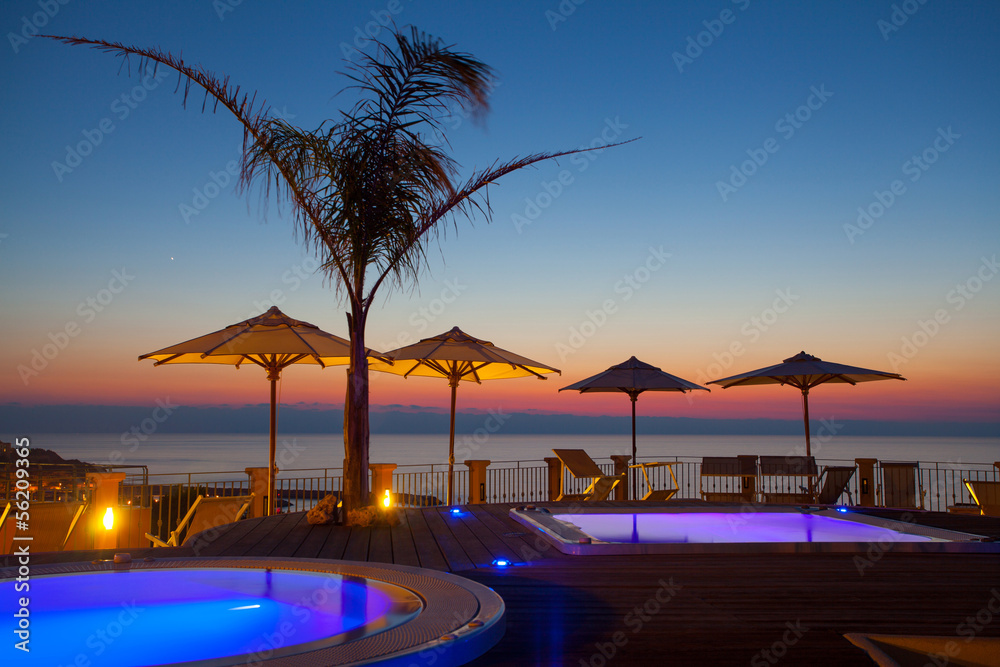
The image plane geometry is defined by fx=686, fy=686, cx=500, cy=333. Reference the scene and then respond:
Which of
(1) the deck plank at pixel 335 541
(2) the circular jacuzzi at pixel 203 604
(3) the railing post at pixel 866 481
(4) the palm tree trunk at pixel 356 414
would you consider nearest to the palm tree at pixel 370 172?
(4) the palm tree trunk at pixel 356 414

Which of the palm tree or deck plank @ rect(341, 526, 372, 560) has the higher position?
the palm tree

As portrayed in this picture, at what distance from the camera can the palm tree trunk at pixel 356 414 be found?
614 cm

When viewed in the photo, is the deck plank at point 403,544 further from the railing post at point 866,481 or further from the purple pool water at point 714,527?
the railing post at point 866,481

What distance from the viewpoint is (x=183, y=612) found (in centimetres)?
406

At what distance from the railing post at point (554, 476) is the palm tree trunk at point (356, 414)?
17.4 feet

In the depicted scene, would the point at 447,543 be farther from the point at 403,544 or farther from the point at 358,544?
the point at 358,544

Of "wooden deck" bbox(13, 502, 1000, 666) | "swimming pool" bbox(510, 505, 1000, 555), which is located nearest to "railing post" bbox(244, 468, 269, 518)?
"wooden deck" bbox(13, 502, 1000, 666)

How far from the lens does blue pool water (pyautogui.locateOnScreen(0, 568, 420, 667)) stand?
3.58 metres

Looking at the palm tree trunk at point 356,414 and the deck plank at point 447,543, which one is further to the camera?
the palm tree trunk at point 356,414

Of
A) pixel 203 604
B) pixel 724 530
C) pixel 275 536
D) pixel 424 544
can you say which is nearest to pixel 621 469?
pixel 724 530

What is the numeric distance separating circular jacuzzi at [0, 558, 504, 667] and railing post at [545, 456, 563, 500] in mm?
7328

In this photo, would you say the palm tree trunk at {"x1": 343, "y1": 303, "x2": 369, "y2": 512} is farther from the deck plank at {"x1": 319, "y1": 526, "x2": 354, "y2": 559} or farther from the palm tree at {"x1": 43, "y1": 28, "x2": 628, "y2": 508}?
the deck plank at {"x1": 319, "y1": 526, "x2": 354, "y2": 559}

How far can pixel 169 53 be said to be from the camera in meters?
5.69

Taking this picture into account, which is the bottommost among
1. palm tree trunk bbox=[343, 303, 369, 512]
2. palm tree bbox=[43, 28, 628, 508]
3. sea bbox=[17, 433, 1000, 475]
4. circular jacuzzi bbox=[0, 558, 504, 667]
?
sea bbox=[17, 433, 1000, 475]
